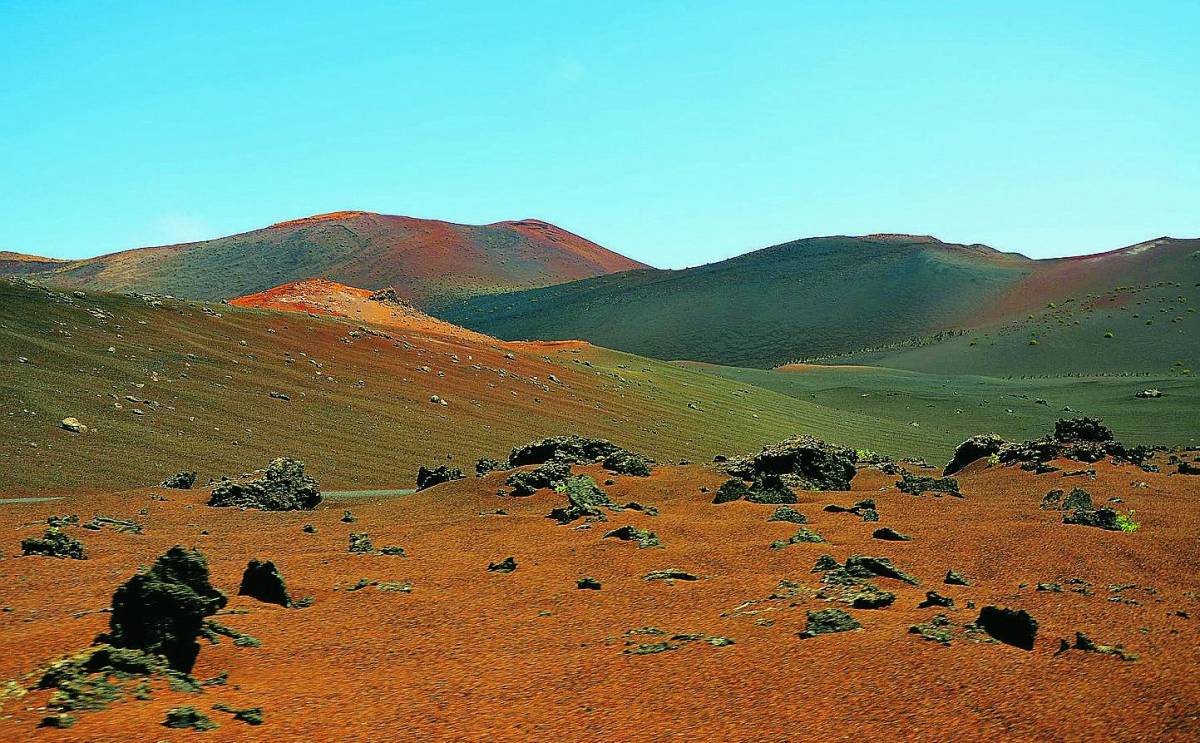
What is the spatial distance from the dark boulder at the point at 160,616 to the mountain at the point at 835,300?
83.6 m

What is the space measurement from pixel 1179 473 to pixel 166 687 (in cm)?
1865

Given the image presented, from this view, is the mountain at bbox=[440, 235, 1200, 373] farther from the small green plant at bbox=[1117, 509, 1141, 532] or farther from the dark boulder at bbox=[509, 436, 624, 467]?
the small green plant at bbox=[1117, 509, 1141, 532]

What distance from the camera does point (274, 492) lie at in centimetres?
1806

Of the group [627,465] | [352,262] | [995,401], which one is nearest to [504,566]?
[627,465]

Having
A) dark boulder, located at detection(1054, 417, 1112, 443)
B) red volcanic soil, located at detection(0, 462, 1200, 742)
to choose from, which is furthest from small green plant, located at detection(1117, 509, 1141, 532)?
dark boulder, located at detection(1054, 417, 1112, 443)

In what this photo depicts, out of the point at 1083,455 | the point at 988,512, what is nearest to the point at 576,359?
the point at 1083,455

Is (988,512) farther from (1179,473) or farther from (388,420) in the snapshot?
(388,420)

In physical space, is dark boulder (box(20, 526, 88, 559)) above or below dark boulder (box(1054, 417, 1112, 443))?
below

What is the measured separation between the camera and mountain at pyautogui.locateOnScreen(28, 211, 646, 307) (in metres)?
150

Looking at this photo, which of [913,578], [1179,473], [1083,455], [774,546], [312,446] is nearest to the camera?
[913,578]

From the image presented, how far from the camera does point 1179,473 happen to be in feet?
58.7

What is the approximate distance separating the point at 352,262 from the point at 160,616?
16821cm

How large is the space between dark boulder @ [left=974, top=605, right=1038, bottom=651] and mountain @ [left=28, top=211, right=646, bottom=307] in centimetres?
14467

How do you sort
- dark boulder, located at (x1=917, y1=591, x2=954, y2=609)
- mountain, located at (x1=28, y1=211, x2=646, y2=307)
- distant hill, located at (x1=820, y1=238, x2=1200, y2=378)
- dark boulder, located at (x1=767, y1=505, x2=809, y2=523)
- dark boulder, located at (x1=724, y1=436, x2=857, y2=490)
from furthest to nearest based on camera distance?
mountain, located at (x1=28, y1=211, x2=646, y2=307)
distant hill, located at (x1=820, y1=238, x2=1200, y2=378)
dark boulder, located at (x1=724, y1=436, x2=857, y2=490)
dark boulder, located at (x1=767, y1=505, x2=809, y2=523)
dark boulder, located at (x1=917, y1=591, x2=954, y2=609)
